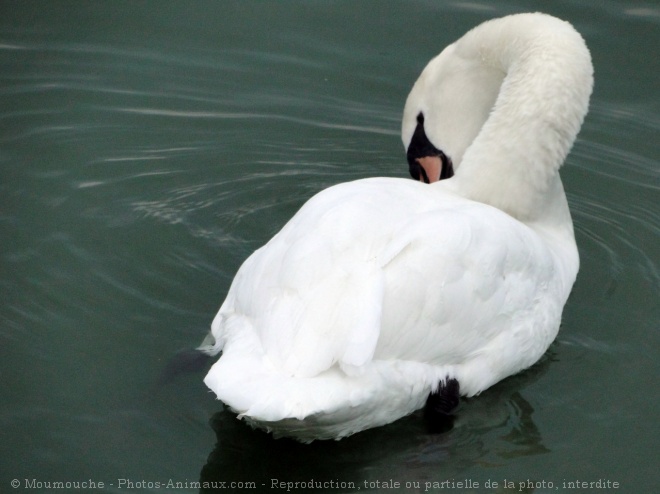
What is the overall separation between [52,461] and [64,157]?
129 inches

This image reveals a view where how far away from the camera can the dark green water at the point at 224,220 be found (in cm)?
511

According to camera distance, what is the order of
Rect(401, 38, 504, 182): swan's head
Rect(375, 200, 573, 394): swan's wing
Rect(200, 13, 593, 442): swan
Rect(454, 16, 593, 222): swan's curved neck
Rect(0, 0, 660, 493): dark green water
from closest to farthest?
Rect(200, 13, 593, 442): swan
Rect(375, 200, 573, 394): swan's wing
Rect(0, 0, 660, 493): dark green water
Rect(454, 16, 593, 222): swan's curved neck
Rect(401, 38, 504, 182): swan's head

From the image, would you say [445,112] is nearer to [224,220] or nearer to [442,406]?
[224,220]

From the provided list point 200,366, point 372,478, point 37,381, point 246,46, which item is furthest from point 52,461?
point 246,46

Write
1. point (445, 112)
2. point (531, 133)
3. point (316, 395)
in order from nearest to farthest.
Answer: point (316, 395) → point (531, 133) → point (445, 112)

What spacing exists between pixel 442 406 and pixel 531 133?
6.07ft

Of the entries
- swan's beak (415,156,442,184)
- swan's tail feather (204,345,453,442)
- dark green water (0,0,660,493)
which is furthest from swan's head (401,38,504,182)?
swan's tail feather (204,345,453,442)

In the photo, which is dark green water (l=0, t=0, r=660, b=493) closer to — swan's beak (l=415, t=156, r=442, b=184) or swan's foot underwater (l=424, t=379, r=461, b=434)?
swan's foot underwater (l=424, t=379, r=461, b=434)

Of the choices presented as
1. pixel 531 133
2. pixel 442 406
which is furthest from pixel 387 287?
pixel 531 133

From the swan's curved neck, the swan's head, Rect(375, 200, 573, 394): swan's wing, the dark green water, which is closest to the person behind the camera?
Rect(375, 200, 573, 394): swan's wing

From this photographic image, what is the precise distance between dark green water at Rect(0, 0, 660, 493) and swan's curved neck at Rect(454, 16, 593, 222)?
717 millimetres

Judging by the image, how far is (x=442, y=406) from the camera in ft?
17.1

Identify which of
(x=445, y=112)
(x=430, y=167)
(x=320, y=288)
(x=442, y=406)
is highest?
(x=445, y=112)

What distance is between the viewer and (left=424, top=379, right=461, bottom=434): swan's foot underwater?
5211 millimetres
